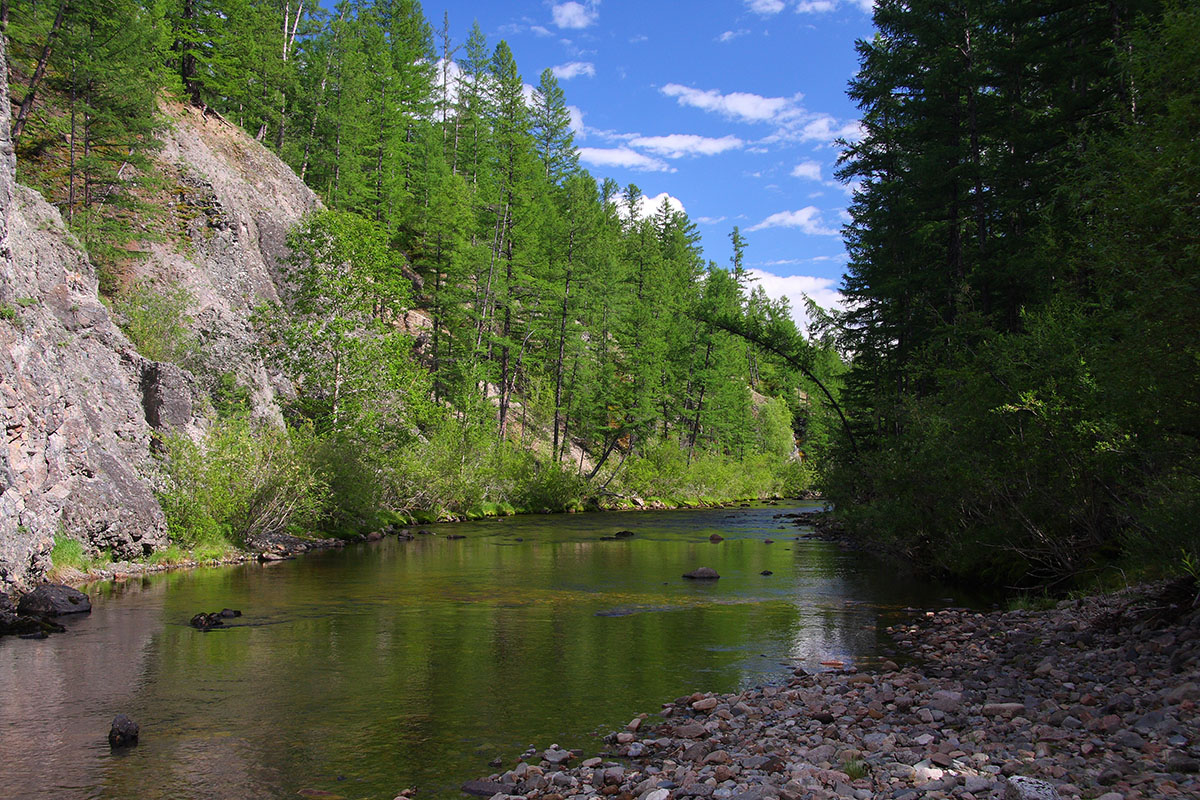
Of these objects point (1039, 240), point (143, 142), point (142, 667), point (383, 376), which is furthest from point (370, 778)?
point (143, 142)

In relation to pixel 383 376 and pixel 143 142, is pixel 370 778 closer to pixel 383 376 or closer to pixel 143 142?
pixel 383 376

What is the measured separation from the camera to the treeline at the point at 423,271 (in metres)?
29.4

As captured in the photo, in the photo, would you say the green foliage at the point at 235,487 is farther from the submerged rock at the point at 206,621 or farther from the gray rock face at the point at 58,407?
the submerged rock at the point at 206,621

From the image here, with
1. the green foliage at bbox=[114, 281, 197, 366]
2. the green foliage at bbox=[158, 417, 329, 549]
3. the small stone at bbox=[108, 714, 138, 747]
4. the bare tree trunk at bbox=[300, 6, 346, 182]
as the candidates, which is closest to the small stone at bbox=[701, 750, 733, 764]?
the small stone at bbox=[108, 714, 138, 747]

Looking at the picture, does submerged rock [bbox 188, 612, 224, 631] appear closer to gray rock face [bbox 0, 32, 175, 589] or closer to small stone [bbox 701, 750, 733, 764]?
gray rock face [bbox 0, 32, 175, 589]

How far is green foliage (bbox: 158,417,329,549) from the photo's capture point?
21281 millimetres

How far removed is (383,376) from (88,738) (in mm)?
24830

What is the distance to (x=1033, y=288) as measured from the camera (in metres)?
20.4

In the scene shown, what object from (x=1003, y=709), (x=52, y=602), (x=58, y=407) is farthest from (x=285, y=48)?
(x=1003, y=709)

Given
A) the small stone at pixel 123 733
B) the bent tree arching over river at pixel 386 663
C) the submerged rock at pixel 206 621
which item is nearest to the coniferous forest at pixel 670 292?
the bent tree arching over river at pixel 386 663

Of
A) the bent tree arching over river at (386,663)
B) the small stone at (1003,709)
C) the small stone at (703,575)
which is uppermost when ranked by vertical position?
the small stone at (1003,709)

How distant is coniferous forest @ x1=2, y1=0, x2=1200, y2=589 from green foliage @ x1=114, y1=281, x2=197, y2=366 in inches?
7.5

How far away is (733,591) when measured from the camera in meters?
17.5

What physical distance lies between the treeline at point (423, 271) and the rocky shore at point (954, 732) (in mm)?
18354
